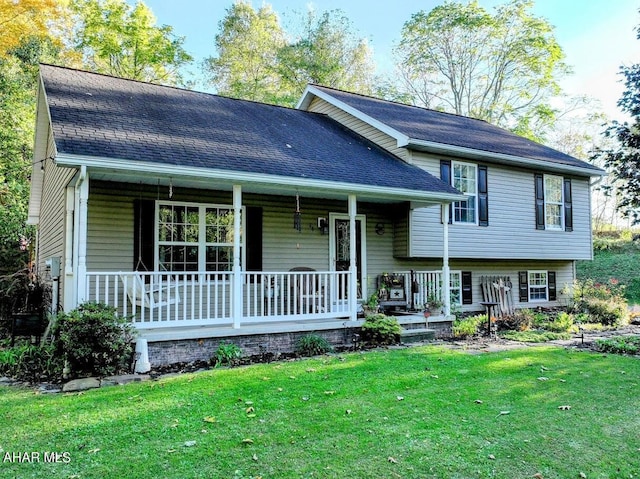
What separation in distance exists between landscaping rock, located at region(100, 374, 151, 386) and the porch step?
4.53 meters

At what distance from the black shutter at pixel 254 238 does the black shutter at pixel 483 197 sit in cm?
563

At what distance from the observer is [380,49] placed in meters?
26.9

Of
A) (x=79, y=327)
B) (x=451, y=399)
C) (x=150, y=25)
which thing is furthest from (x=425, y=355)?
(x=150, y=25)

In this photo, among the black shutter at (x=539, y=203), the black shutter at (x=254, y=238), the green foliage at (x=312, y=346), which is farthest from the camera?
the black shutter at (x=539, y=203)

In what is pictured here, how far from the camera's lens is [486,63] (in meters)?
25.8

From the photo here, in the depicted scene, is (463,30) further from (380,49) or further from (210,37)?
(210,37)

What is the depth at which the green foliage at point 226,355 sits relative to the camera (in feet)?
22.3

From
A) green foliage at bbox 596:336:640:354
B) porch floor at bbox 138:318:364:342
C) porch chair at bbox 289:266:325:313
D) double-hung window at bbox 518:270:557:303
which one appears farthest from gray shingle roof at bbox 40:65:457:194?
double-hung window at bbox 518:270:557:303

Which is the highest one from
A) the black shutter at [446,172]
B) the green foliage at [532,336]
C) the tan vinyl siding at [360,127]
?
the tan vinyl siding at [360,127]

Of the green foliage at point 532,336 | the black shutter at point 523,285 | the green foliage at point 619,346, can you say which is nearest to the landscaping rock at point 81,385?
the green foliage at point 532,336

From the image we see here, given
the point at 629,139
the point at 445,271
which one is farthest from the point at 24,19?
the point at 629,139

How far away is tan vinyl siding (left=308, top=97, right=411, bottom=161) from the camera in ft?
36.4

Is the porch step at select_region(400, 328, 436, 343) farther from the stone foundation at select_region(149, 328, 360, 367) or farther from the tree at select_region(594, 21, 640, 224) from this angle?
the tree at select_region(594, 21, 640, 224)

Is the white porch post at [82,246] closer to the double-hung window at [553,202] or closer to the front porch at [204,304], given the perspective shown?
the front porch at [204,304]
